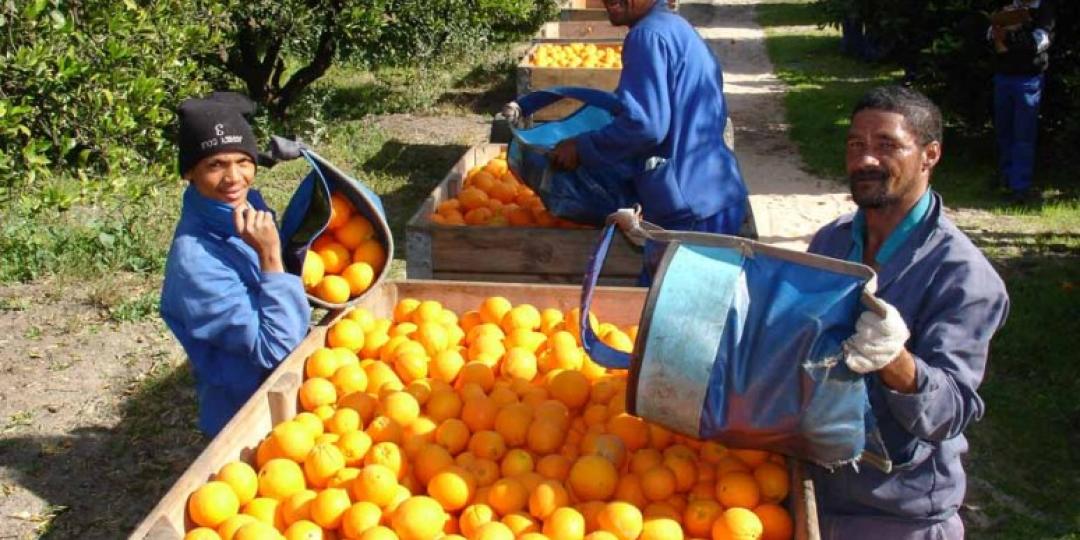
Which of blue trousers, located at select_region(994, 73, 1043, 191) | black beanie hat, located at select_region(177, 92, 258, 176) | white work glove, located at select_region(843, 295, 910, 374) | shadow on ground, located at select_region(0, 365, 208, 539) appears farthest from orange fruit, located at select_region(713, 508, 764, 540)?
blue trousers, located at select_region(994, 73, 1043, 191)

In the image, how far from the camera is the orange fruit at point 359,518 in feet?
7.30

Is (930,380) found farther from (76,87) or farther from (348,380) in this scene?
(76,87)

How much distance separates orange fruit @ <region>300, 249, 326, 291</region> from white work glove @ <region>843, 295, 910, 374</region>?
1752 mm

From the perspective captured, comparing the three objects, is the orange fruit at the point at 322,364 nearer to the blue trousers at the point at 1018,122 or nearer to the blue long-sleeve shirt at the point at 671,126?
the blue long-sleeve shirt at the point at 671,126

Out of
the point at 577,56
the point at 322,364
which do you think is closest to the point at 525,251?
the point at 322,364

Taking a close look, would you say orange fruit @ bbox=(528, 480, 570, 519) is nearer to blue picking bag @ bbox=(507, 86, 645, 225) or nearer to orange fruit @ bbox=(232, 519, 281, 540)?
orange fruit @ bbox=(232, 519, 281, 540)

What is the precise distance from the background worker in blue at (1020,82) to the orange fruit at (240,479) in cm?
745

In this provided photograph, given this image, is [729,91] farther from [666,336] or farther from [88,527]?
[666,336]

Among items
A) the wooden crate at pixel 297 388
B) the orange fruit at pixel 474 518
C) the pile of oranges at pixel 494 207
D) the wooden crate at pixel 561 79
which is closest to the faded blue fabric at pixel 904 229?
the wooden crate at pixel 297 388

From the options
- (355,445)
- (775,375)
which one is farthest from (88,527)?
(775,375)

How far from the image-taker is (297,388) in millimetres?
2818

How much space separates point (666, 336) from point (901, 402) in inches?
20.4

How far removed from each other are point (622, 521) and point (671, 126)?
6.82 ft

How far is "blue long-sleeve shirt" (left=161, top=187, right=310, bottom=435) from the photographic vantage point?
2.66m
